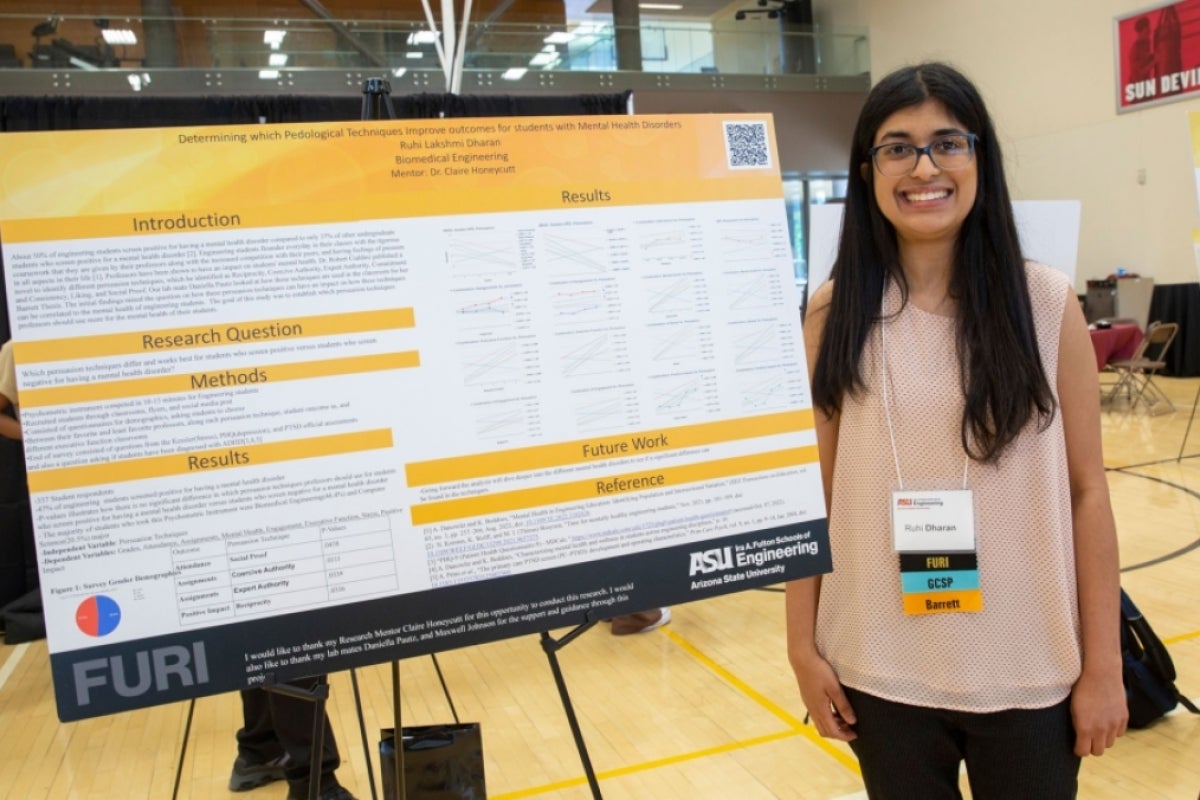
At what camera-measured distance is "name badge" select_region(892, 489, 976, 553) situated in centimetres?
134

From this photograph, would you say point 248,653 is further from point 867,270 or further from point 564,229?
point 867,270

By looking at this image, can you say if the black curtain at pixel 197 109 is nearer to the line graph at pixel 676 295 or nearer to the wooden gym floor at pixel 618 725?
the wooden gym floor at pixel 618 725

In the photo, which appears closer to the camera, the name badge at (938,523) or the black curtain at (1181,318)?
the name badge at (938,523)

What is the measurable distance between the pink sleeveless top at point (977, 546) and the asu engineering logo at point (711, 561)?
0.21 meters

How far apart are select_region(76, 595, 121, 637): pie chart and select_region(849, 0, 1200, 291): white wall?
10756 millimetres

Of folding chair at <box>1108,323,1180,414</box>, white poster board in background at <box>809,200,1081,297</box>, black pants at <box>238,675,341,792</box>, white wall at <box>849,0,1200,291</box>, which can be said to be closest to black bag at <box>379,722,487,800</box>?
black pants at <box>238,675,341,792</box>

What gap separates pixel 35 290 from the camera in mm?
A: 1253

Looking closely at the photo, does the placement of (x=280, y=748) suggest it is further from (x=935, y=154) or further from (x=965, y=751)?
(x=935, y=154)

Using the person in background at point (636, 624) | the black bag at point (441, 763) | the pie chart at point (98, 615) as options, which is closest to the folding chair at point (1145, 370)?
the person in background at point (636, 624)

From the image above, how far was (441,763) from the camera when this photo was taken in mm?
1588

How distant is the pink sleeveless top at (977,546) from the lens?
1.33 metres

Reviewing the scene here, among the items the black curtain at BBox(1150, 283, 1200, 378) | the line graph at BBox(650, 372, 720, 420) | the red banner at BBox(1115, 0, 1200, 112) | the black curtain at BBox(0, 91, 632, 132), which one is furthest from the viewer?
the black curtain at BBox(1150, 283, 1200, 378)

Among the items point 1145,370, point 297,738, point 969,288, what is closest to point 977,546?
point 969,288

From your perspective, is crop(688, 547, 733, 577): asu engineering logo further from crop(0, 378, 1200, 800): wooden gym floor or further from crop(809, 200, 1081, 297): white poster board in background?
crop(809, 200, 1081, 297): white poster board in background
